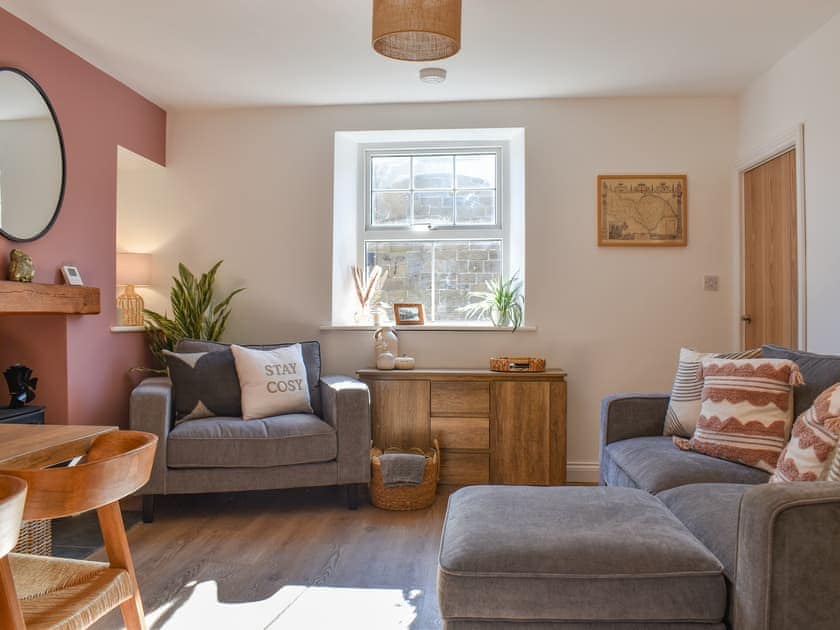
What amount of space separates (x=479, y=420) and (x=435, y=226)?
1491 mm

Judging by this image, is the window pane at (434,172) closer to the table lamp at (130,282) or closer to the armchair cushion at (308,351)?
the armchair cushion at (308,351)

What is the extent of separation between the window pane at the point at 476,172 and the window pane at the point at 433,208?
0.14 meters

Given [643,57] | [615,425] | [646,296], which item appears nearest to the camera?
[615,425]

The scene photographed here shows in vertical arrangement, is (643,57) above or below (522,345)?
above

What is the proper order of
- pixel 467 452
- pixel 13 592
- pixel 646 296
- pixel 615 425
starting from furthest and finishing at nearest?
→ 1. pixel 646 296
2. pixel 467 452
3. pixel 615 425
4. pixel 13 592

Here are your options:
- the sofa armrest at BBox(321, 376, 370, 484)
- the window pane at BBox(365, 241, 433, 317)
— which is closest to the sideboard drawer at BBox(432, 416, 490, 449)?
the sofa armrest at BBox(321, 376, 370, 484)

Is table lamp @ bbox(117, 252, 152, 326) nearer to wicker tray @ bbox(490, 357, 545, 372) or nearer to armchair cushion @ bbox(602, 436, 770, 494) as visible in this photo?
wicker tray @ bbox(490, 357, 545, 372)

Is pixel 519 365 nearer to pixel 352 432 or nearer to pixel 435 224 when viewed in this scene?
pixel 352 432

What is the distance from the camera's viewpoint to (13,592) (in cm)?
110

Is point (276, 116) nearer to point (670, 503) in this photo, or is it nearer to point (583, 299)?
point (583, 299)

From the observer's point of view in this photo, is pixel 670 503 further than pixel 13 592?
Yes

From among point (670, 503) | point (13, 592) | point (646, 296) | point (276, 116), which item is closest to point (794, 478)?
point (670, 503)

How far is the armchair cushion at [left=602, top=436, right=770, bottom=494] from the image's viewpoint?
2.28 m

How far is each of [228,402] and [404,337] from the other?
124cm
